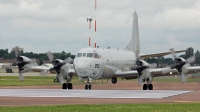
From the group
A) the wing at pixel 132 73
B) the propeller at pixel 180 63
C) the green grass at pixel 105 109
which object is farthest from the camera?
the wing at pixel 132 73

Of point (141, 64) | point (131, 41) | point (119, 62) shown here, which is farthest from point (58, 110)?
point (131, 41)

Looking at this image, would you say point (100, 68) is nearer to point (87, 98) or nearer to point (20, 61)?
point (20, 61)

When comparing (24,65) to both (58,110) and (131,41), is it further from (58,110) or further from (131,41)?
(58,110)

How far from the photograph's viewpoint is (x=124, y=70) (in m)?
51.8

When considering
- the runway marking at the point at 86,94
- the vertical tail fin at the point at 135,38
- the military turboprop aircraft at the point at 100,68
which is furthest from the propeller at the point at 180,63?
the vertical tail fin at the point at 135,38

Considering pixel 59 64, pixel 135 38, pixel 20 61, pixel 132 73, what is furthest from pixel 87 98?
pixel 135 38

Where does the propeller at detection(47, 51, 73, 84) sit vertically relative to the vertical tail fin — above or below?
below

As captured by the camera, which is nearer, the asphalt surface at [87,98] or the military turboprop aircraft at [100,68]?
the asphalt surface at [87,98]

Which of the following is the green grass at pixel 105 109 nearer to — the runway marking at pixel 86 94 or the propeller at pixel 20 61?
the runway marking at pixel 86 94

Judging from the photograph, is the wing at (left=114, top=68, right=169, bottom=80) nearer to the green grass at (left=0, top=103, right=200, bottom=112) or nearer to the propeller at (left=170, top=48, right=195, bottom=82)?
the propeller at (left=170, top=48, right=195, bottom=82)

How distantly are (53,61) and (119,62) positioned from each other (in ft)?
27.4

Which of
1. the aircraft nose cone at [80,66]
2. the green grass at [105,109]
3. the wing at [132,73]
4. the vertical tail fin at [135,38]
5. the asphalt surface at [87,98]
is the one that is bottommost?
the green grass at [105,109]

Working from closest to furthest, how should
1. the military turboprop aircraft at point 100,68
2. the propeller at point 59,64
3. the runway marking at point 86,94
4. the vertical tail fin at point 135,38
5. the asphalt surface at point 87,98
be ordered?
the asphalt surface at point 87,98, the runway marking at point 86,94, the military turboprop aircraft at point 100,68, the propeller at point 59,64, the vertical tail fin at point 135,38

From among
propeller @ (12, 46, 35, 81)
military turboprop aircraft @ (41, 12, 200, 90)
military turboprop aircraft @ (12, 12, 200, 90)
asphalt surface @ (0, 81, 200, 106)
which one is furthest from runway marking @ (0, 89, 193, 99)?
propeller @ (12, 46, 35, 81)
